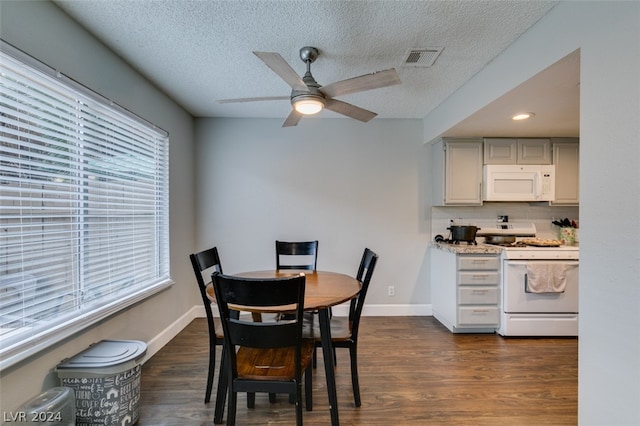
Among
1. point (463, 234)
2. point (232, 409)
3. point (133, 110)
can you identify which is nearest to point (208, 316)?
point (232, 409)

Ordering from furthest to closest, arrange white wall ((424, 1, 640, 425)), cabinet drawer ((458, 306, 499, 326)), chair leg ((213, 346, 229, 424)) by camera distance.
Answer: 1. cabinet drawer ((458, 306, 499, 326))
2. chair leg ((213, 346, 229, 424))
3. white wall ((424, 1, 640, 425))

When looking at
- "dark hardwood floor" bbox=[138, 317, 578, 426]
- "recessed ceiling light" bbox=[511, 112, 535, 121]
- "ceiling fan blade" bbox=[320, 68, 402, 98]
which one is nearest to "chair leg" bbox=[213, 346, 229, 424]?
"dark hardwood floor" bbox=[138, 317, 578, 426]

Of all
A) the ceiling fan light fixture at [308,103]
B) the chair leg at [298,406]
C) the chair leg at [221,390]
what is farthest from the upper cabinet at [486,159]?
the chair leg at [221,390]

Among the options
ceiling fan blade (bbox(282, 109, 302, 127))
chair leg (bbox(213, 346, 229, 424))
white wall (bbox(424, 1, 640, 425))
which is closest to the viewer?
white wall (bbox(424, 1, 640, 425))

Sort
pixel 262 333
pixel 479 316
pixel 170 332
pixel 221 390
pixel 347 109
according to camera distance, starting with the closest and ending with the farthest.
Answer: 1. pixel 262 333
2. pixel 221 390
3. pixel 347 109
4. pixel 170 332
5. pixel 479 316

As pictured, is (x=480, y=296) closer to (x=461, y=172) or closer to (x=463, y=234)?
(x=463, y=234)

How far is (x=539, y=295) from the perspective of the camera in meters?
2.92

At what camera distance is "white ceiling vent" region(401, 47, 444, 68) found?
2051 mm

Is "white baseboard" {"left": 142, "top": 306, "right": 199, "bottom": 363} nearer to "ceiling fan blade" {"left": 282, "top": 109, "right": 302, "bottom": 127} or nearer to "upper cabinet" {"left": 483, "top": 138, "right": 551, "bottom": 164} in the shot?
"ceiling fan blade" {"left": 282, "top": 109, "right": 302, "bottom": 127}

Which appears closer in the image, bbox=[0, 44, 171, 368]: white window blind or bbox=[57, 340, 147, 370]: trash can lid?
bbox=[0, 44, 171, 368]: white window blind

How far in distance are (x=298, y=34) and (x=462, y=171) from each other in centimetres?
245

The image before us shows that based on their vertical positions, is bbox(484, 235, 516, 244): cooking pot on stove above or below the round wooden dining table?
above

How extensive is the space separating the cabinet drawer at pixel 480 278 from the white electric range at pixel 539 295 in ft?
0.32

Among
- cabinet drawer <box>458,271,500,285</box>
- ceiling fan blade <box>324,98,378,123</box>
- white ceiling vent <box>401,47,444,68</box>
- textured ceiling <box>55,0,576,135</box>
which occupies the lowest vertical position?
cabinet drawer <box>458,271,500,285</box>
